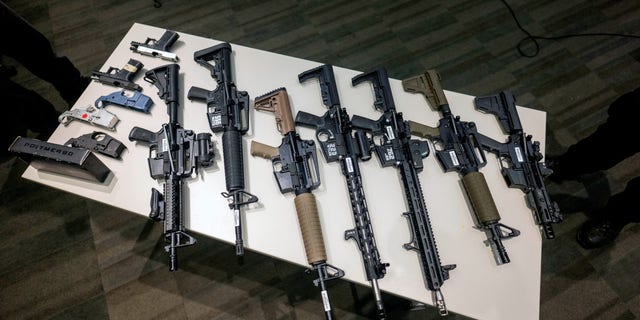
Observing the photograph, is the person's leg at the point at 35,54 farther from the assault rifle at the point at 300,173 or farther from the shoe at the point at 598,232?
the shoe at the point at 598,232

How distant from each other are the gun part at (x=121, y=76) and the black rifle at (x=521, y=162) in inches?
128

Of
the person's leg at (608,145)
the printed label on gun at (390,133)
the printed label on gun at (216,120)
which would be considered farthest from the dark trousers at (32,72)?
the person's leg at (608,145)

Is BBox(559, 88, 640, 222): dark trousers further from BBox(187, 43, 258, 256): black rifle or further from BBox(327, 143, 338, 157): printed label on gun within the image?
BBox(187, 43, 258, 256): black rifle

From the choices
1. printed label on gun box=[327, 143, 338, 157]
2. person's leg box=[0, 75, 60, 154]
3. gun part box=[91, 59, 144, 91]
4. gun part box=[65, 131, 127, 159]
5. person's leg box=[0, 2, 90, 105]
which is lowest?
printed label on gun box=[327, 143, 338, 157]

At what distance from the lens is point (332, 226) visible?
250 cm

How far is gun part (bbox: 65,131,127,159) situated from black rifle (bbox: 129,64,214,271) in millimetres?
135

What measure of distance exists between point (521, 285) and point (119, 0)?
6.72 metres

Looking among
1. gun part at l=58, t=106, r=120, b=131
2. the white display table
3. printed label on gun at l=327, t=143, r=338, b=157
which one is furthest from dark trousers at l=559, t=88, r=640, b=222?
gun part at l=58, t=106, r=120, b=131

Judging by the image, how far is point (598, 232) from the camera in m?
3.32

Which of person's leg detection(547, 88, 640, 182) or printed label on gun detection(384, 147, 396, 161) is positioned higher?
printed label on gun detection(384, 147, 396, 161)

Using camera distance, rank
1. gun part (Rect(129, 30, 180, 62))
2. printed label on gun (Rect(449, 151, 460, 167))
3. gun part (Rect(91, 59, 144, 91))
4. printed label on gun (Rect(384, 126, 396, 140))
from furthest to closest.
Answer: gun part (Rect(129, 30, 180, 62)) → gun part (Rect(91, 59, 144, 91)) → printed label on gun (Rect(384, 126, 396, 140)) → printed label on gun (Rect(449, 151, 460, 167))

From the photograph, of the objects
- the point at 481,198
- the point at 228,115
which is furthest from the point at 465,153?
the point at 228,115

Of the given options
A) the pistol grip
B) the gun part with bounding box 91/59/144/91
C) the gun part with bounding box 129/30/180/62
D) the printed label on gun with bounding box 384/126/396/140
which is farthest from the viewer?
the gun part with bounding box 129/30/180/62

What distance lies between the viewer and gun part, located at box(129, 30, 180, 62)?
10.3ft
